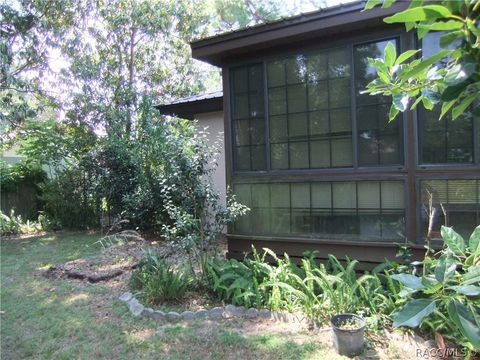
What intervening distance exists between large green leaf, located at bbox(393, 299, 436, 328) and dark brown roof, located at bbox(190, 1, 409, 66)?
3.72m

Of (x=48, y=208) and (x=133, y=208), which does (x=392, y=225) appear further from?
(x=48, y=208)

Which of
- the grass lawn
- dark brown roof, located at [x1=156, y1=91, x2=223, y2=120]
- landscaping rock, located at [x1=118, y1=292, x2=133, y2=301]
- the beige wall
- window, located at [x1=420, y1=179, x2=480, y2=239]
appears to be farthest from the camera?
the beige wall

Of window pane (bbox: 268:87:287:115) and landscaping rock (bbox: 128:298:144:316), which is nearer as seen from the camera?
landscaping rock (bbox: 128:298:144:316)

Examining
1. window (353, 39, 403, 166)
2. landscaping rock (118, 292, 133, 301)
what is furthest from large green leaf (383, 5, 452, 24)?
landscaping rock (118, 292, 133, 301)

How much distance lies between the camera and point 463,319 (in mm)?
977

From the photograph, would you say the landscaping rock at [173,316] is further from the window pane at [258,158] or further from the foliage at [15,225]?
the foliage at [15,225]

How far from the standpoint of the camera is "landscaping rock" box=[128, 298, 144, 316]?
4066mm

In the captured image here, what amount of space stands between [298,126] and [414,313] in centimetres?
411

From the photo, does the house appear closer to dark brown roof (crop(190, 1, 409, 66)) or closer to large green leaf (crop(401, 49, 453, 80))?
dark brown roof (crop(190, 1, 409, 66))

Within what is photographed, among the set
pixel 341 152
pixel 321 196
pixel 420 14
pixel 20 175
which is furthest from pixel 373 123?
pixel 20 175

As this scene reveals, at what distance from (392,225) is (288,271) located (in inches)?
53.7

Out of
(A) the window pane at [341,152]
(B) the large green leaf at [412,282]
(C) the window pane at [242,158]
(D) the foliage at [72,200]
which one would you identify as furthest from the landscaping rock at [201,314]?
(D) the foliage at [72,200]

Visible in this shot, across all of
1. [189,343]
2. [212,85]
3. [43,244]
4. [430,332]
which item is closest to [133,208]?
[43,244]

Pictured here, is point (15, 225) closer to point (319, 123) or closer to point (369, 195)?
point (319, 123)
